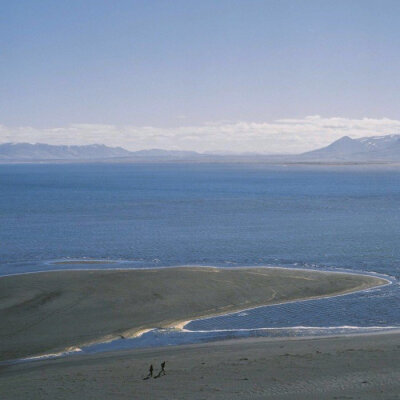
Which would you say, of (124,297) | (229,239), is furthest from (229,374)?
(229,239)

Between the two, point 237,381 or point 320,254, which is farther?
point 320,254

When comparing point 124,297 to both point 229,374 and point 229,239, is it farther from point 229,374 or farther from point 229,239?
point 229,239

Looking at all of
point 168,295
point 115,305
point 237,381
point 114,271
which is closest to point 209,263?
point 114,271

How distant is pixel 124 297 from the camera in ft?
82.4

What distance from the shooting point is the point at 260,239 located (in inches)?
1692

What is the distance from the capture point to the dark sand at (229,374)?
12.9 meters

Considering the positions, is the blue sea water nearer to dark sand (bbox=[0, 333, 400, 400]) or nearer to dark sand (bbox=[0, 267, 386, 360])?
dark sand (bbox=[0, 267, 386, 360])

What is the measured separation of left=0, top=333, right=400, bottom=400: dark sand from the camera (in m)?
12.9

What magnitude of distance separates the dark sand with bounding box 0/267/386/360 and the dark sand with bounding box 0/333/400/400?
2957 millimetres

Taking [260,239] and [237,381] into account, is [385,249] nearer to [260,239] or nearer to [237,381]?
[260,239]

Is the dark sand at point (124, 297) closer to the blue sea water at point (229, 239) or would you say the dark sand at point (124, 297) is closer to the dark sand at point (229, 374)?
the blue sea water at point (229, 239)

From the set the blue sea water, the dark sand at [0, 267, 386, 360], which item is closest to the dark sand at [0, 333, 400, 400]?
the dark sand at [0, 267, 386, 360]

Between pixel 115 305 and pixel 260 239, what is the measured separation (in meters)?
20.5

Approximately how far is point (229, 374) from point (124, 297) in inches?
449
